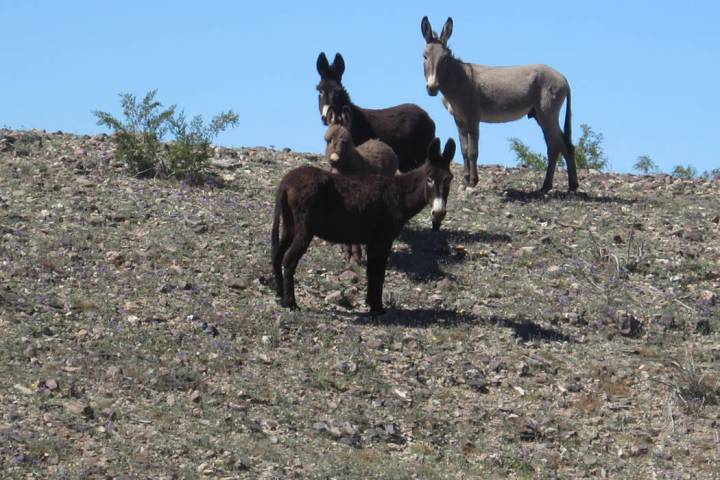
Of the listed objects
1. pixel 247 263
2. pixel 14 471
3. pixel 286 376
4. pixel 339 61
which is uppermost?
pixel 339 61

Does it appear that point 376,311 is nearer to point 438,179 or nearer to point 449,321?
point 449,321

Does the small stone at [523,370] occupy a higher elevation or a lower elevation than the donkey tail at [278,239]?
lower

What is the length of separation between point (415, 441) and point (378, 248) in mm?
3231

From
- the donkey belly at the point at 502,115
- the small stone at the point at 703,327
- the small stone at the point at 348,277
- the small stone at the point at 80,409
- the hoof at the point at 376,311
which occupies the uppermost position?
the donkey belly at the point at 502,115

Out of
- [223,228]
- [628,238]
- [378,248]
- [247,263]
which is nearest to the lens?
[378,248]

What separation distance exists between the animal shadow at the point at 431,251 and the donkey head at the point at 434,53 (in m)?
3.42

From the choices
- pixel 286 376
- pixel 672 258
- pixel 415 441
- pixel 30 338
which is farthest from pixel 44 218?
pixel 672 258

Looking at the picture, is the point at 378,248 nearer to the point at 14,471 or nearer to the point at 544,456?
the point at 544,456

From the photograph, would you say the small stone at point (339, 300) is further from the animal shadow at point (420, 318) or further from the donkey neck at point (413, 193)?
the donkey neck at point (413, 193)

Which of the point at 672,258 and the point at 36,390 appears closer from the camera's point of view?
the point at 36,390

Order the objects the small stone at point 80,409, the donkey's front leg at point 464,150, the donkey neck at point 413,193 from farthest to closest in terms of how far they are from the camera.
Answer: the donkey's front leg at point 464,150 → the donkey neck at point 413,193 → the small stone at point 80,409

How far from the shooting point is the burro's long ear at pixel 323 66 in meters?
17.5

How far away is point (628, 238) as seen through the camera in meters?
17.2

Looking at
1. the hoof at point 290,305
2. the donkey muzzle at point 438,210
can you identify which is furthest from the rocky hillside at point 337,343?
the donkey muzzle at point 438,210
